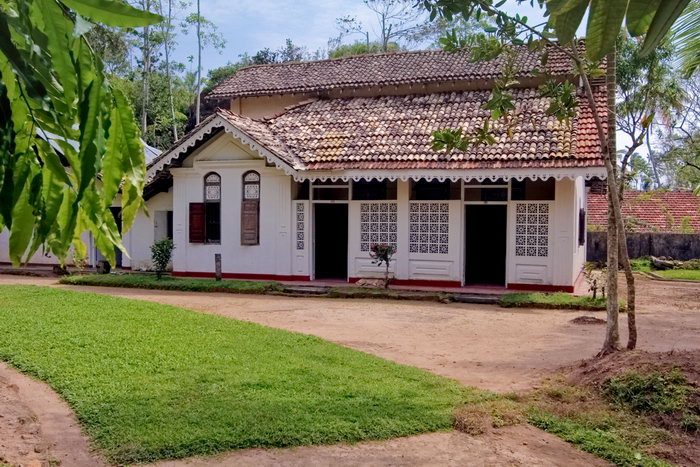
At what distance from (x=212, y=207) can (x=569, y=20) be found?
1461 cm

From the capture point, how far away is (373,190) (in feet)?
49.0

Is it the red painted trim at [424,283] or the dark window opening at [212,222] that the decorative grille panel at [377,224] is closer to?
the red painted trim at [424,283]

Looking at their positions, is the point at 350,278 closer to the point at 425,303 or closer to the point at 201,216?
the point at 425,303

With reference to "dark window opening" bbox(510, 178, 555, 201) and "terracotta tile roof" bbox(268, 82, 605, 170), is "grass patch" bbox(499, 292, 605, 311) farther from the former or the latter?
"terracotta tile roof" bbox(268, 82, 605, 170)

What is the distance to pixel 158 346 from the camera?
7379mm

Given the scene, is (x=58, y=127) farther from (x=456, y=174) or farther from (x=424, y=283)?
(x=424, y=283)

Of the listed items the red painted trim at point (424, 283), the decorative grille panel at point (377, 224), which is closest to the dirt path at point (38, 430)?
the red painted trim at point (424, 283)

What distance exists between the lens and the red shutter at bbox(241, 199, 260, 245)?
1516 centimetres

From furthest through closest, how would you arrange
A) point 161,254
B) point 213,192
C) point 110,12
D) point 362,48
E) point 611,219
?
point 362,48
point 213,192
point 161,254
point 611,219
point 110,12

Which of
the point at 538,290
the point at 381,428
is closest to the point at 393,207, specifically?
the point at 538,290

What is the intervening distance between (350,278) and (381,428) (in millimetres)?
10171

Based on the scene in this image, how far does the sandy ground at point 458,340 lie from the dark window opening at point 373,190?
318cm

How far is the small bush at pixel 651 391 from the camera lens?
490cm

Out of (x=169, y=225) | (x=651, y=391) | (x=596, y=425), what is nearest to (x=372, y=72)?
(x=169, y=225)
